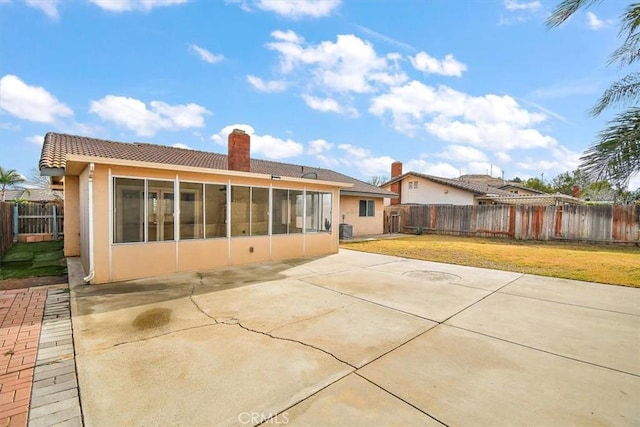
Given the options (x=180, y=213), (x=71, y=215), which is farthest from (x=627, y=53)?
(x=71, y=215)

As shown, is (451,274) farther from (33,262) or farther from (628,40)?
(33,262)

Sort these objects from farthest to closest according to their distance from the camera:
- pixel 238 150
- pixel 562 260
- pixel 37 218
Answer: pixel 37 218
pixel 562 260
pixel 238 150

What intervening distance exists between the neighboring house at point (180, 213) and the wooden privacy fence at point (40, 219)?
279cm

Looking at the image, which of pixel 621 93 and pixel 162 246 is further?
pixel 162 246

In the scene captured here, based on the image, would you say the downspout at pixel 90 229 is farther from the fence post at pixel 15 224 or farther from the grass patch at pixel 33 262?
the fence post at pixel 15 224

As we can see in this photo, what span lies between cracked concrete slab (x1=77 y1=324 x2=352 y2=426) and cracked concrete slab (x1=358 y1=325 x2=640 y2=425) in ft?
2.27

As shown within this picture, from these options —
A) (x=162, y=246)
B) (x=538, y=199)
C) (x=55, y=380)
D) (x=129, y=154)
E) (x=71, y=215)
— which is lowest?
(x=55, y=380)

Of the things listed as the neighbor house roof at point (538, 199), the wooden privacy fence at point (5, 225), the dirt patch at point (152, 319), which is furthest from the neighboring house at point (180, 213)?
the neighbor house roof at point (538, 199)

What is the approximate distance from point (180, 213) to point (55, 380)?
15.7ft

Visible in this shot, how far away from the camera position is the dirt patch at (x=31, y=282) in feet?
19.4

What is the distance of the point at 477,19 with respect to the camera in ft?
28.5

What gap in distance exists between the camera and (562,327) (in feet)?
13.7

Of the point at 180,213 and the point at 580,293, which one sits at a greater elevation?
the point at 180,213

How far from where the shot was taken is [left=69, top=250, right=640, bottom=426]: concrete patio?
7.75 feet
